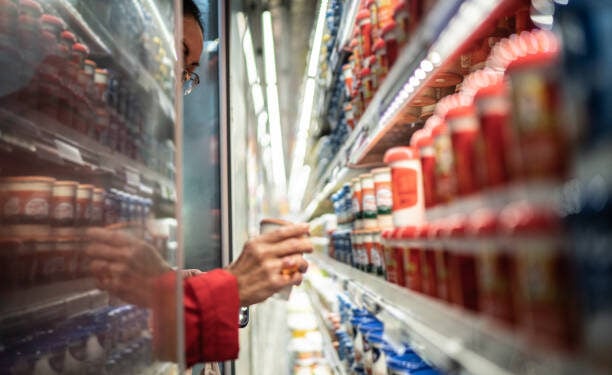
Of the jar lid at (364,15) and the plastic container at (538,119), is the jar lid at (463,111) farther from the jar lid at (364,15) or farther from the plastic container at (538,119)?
the jar lid at (364,15)

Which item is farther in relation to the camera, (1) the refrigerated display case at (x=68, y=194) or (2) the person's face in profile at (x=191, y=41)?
(2) the person's face in profile at (x=191, y=41)

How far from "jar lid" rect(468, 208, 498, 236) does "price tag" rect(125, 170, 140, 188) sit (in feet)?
2.94

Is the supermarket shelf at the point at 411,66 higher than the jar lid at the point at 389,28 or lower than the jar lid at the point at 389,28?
lower

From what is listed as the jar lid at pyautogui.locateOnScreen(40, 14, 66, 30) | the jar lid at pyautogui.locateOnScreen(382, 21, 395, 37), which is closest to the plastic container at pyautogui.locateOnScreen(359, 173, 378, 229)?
the jar lid at pyautogui.locateOnScreen(382, 21, 395, 37)

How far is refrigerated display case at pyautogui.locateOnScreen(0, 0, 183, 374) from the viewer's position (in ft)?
2.61

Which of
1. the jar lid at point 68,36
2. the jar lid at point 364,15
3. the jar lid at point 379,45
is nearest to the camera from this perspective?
the jar lid at point 68,36

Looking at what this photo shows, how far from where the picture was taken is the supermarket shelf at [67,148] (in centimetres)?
77

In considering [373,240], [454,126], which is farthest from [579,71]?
[373,240]

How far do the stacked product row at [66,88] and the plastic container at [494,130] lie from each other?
74 cm

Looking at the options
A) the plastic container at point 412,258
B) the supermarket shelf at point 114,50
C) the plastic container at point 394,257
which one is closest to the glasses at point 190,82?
the supermarket shelf at point 114,50

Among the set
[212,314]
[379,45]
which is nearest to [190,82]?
[379,45]

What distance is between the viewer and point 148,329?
1160 millimetres

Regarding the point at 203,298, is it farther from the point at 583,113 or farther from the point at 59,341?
the point at 583,113

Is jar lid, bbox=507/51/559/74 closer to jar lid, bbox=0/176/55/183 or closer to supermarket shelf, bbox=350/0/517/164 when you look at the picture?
supermarket shelf, bbox=350/0/517/164
